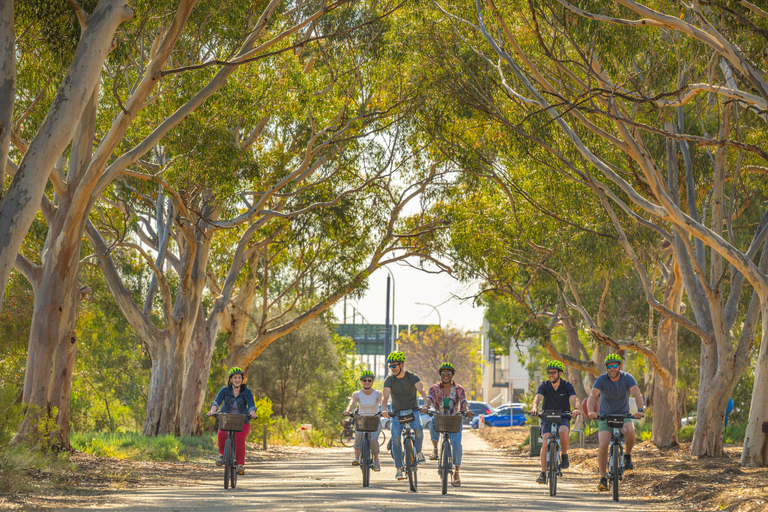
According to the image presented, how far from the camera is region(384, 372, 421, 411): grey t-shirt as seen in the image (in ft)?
38.3

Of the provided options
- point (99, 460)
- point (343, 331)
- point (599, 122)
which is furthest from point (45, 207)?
point (343, 331)

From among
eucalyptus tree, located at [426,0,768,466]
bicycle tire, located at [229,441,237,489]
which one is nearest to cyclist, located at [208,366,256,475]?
bicycle tire, located at [229,441,237,489]

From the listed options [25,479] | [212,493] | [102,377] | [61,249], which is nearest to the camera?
[25,479]

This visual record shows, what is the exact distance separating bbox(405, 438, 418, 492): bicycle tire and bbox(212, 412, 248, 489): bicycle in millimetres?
2205

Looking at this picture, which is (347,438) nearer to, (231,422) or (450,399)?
(450,399)

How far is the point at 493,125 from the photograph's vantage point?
1855 centimetres

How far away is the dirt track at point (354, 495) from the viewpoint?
9305mm

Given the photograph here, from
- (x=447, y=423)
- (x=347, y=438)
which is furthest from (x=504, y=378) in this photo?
(x=447, y=423)

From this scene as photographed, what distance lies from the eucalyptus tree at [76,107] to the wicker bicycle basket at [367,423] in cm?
489

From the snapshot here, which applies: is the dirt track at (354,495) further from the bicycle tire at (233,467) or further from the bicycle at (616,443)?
the bicycle at (616,443)

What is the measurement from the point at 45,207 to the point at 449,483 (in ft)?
25.3

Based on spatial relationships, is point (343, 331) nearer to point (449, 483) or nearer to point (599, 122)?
point (599, 122)

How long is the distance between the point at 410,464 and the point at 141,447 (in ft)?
26.5

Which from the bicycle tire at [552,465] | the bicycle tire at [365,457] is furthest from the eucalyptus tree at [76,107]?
the bicycle tire at [552,465]
